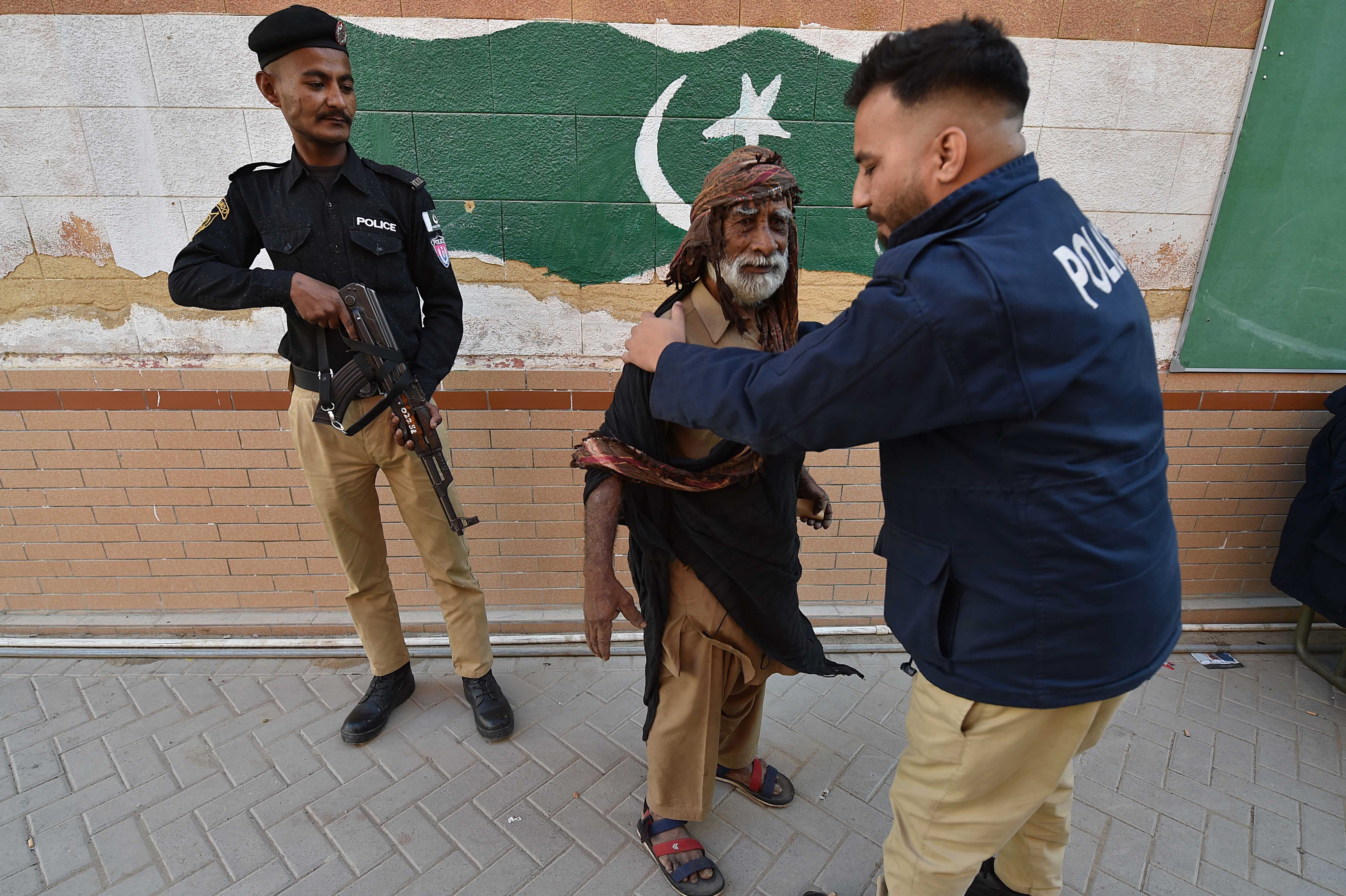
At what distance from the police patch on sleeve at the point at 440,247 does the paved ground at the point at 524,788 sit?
6.15 feet

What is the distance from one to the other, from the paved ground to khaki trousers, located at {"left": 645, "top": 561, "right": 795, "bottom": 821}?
1.04 ft

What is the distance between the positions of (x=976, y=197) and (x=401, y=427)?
6.50ft

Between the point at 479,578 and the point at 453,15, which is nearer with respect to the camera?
the point at 453,15

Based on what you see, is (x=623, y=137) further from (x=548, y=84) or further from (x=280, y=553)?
(x=280, y=553)

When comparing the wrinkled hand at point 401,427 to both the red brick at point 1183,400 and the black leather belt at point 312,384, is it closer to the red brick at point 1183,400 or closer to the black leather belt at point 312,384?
the black leather belt at point 312,384

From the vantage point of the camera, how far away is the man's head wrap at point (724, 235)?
176 cm

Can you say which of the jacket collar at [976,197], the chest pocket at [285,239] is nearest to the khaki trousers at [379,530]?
the chest pocket at [285,239]

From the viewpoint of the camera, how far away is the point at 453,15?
2746 mm

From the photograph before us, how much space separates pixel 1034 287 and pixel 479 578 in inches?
115

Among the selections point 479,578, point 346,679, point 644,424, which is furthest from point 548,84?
point 346,679

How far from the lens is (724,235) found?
1.81 m

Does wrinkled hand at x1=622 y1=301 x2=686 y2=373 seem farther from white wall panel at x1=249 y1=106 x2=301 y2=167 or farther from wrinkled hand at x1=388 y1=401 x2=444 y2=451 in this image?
white wall panel at x1=249 y1=106 x2=301 y2=167

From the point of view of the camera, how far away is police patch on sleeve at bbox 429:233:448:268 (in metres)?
2.60

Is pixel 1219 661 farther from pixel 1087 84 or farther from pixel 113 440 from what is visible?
pixel 113 440
